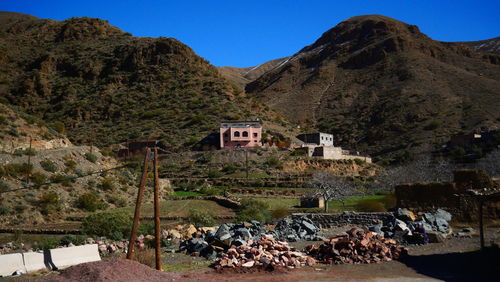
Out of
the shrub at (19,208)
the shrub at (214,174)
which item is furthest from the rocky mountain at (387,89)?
the shrub at (19,208)

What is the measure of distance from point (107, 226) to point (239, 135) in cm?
3868

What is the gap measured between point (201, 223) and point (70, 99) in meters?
59.4

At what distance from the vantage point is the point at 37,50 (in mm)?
91812

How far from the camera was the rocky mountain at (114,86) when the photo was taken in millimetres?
64875

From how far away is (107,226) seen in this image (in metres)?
19.9

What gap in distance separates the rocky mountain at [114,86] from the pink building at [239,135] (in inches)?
143

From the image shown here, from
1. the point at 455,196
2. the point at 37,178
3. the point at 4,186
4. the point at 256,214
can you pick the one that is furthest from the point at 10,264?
the point at 37,178

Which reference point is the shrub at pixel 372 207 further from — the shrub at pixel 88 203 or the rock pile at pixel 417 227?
the shrub at pixel 88 203

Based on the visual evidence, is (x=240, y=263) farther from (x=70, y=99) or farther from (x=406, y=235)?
(x=70, y=99)

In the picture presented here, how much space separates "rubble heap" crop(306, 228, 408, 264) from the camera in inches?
535

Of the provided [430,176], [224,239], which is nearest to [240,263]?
[224,239]

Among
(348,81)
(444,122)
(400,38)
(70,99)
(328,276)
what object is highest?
(400,38)

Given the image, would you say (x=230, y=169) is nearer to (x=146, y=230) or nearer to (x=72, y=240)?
(x=146, y=230)

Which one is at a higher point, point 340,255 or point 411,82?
point 411,82
